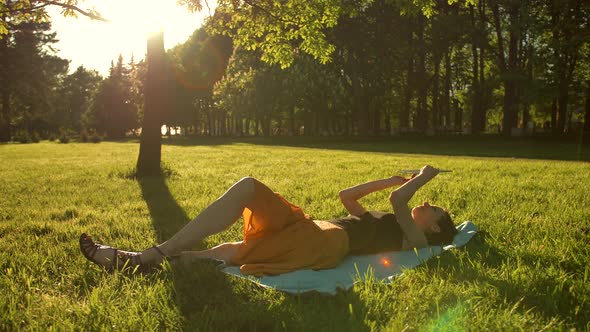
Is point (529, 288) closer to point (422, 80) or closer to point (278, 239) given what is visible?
point (278, 239)

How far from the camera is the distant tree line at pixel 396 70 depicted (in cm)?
3131

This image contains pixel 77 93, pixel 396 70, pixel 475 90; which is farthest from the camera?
pixel 77 93

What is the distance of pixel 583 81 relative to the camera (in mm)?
32875

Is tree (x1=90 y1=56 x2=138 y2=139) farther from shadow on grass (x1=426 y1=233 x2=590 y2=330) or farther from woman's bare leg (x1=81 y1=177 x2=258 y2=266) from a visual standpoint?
shadow on grass (x1=426 y1=233 x2=590 y2=330)

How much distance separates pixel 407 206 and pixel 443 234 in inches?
32.0

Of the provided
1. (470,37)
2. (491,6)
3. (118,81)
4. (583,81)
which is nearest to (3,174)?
(470,37)

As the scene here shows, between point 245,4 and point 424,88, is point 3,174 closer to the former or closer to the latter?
point 245,4

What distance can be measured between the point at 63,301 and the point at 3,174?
11.3 metres

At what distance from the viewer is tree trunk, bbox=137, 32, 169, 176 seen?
36.3 ft

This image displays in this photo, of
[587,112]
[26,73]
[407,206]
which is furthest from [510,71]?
[26,73]

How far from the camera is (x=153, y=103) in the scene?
437 inches

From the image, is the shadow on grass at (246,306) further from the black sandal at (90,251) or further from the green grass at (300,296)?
Result: the black sandal at (90,251)

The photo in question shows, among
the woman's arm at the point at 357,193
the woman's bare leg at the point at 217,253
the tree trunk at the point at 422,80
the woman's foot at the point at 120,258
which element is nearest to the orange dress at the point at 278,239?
the woman's bare leg at the point at 217,253

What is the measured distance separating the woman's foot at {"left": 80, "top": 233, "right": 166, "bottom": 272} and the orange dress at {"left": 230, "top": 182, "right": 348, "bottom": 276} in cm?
76
